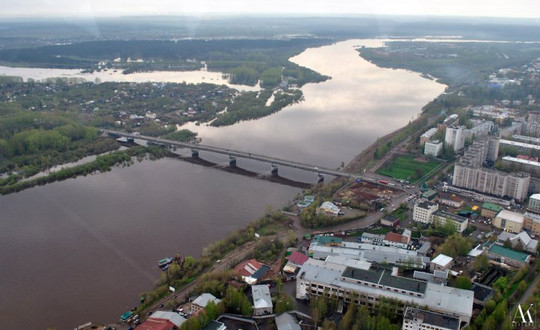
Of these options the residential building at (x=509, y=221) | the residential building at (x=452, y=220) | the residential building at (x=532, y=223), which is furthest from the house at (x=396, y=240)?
the residential building at (x=532, y=223)

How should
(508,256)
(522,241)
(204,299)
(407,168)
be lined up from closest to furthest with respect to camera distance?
1. (204,299)
2. (508,256)
3. (522,241)
4. (407,168)

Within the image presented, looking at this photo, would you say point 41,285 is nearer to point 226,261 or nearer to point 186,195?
point 226,261

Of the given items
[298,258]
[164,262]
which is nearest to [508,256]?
[298,258]

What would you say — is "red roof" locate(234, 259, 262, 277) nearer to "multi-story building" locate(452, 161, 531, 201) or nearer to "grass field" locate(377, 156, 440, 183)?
"grass field" locate(377, 156, 440, 183)

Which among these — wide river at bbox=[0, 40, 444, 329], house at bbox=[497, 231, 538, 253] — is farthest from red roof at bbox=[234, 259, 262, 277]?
house at bbox=[497, 231, 538, 253]

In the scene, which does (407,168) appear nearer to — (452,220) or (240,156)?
(452,220)

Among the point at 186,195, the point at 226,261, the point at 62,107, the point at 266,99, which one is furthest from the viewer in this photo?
the point at 266,99

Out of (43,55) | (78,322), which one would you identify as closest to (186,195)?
(78,322)
